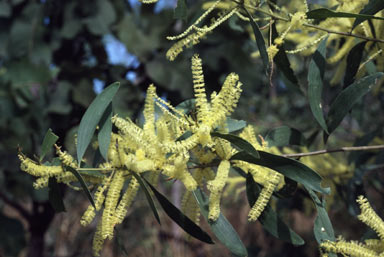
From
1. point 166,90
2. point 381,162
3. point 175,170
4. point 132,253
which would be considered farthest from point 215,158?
point 132,253

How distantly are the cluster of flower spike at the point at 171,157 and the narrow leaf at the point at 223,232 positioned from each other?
0.11 ft

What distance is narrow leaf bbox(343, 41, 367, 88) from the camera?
75 centimetres

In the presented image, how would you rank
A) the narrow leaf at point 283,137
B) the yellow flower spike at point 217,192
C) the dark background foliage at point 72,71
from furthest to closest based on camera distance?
the dark background foliage at point 72,71 → the narrow leaf at point 283,137 → the yellow flower spike at point 217,192

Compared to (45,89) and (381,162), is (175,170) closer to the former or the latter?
(381,162)

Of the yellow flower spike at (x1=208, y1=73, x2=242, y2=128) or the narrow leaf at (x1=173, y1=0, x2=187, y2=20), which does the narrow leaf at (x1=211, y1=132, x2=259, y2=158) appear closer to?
the yellow flower spike at (x1=208, y1=73, x2=242, y2=128)

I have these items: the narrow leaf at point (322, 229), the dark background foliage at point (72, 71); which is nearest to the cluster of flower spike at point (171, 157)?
the narrow leaf at point (322, 229)

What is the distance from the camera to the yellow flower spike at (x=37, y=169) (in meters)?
0.59

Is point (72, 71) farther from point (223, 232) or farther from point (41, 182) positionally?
point (223, 232)

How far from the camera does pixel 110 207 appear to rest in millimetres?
579

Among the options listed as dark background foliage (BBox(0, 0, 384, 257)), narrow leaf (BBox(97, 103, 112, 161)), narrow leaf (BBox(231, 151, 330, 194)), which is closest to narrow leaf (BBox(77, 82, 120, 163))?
narrow leaf (BBox(97, 103, 112, 161))

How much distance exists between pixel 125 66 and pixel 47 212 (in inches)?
26.4

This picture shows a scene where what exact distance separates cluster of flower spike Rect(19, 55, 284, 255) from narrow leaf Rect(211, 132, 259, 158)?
0.02 m

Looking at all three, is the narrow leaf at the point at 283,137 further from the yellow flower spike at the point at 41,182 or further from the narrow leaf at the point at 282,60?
the yellow flower spike at the point at 41,182

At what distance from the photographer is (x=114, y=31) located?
1808 mm
